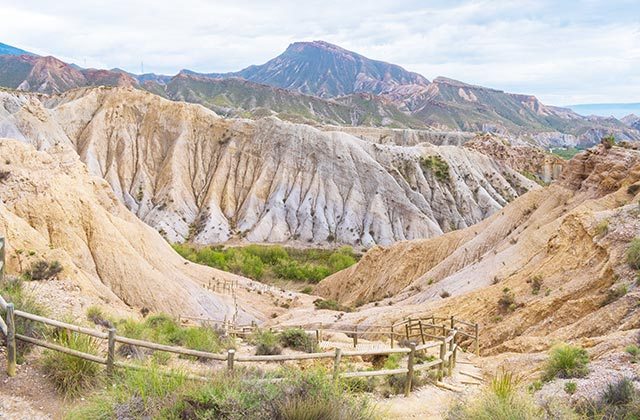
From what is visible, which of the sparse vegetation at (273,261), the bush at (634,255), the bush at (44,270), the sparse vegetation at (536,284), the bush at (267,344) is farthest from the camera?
the sparse vegetation at (273,261)

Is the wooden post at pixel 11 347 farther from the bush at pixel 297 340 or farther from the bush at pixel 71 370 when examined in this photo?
the bush at pixel 297 340

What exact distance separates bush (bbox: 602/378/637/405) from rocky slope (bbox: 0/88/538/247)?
5984 centimetres

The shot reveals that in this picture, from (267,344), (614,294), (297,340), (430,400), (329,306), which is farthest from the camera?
(329,306)

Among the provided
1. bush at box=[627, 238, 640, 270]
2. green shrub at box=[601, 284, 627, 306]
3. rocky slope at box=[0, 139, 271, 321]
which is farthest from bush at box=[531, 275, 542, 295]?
rocky slope at box=[0, 139, 271, 321]

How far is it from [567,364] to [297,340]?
262 inches

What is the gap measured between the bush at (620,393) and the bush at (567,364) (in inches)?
77.1

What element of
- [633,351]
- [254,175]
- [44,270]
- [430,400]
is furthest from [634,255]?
[254,175]

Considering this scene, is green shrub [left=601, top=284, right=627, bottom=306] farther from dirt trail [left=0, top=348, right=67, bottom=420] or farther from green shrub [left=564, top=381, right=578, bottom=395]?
dirt trail [left=0, top=348, right=67, bottom=420]

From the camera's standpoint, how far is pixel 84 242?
25.7m

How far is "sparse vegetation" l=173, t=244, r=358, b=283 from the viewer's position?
2106 inches

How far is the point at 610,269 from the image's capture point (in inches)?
646

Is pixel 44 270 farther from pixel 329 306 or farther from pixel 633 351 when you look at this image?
pixel 329 306

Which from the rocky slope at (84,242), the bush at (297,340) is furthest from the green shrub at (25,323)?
the rocky slope at (84,242)

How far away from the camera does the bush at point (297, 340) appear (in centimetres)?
1428
